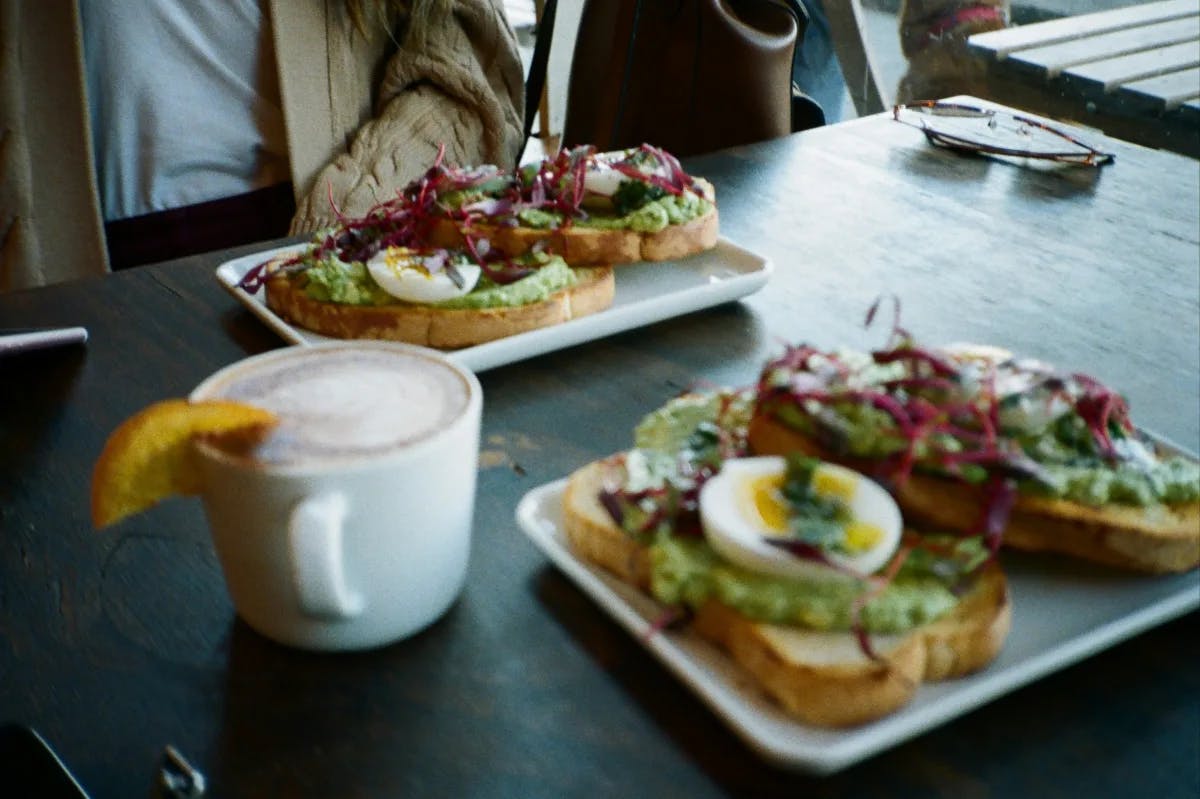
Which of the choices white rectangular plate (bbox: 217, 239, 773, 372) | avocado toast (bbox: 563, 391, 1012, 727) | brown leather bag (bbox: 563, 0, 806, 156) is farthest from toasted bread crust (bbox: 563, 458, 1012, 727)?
brown leather bag (bbox: 563, 0, 806, 156)

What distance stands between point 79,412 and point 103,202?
1.54m

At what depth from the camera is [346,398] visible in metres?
0.99

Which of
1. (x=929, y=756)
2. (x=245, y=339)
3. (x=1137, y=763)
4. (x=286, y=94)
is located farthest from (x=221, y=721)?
(x=286, y=94)

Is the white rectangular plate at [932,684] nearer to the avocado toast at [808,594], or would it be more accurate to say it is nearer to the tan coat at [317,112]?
the avocado toast at [808,594]

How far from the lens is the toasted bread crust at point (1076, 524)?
1013 mm

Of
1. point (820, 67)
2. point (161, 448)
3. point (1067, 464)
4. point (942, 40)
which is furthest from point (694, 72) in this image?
point (161, 448)

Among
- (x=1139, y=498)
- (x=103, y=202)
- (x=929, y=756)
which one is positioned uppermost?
(x=1139, y=498)

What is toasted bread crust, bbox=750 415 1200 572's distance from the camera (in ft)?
A: 3.32

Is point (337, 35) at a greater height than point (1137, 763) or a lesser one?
greater

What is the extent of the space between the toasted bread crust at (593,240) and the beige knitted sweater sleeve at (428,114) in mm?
1021

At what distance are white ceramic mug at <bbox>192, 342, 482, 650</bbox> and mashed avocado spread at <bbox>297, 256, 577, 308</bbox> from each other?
0.51 m

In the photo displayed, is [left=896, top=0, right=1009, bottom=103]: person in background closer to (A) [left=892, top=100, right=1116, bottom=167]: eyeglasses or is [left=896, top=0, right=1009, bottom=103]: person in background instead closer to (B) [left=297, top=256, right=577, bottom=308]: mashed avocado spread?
(A) [left=892, top=100, right=1116, bottom=167]: eyeglasses

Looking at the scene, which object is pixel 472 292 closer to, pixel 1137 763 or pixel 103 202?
pixel 1137 763

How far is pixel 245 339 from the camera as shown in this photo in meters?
1.66
